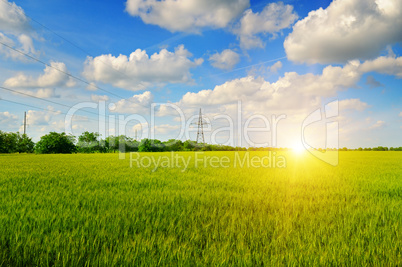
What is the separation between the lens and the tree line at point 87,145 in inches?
2152

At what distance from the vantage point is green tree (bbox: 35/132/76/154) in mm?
54438

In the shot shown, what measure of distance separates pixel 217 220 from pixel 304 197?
2.74 m

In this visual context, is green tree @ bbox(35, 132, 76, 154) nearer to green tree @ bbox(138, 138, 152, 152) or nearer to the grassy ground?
green tree @ bbox(138, 138, 152, 152)

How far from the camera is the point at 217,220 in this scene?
3.09 metres

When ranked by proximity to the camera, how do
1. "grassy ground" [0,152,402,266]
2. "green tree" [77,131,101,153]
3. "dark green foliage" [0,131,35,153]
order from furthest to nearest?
"green tree" [77,131,101,153] < "dark green foliage" [0,131,35,153] < "grassy ground" [0,152,402,266]

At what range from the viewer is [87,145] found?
70875 millimetres

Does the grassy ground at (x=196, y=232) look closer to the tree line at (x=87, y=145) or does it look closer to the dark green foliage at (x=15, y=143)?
the tree line at (x=87, y=145)

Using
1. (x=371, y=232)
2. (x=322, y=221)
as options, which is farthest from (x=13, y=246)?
(x=371, y=232)

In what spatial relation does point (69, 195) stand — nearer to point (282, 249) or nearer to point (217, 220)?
point (217, 220)

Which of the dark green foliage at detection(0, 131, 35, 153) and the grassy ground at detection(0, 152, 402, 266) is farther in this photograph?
the dark green foliage at detection(0, 131, 35, 153)

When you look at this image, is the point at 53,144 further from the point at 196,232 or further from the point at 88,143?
the point at 196,232

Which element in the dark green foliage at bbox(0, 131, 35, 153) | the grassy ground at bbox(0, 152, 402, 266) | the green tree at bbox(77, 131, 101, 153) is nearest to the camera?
the grassy ground at bbox(0, 152, 402, 266)

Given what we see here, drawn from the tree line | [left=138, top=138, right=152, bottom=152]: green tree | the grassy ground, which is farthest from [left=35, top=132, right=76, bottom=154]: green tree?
the grassy ground

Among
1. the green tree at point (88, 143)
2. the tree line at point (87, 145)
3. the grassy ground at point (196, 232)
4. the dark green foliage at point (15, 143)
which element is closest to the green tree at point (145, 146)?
the tree line at point (87, 145)
